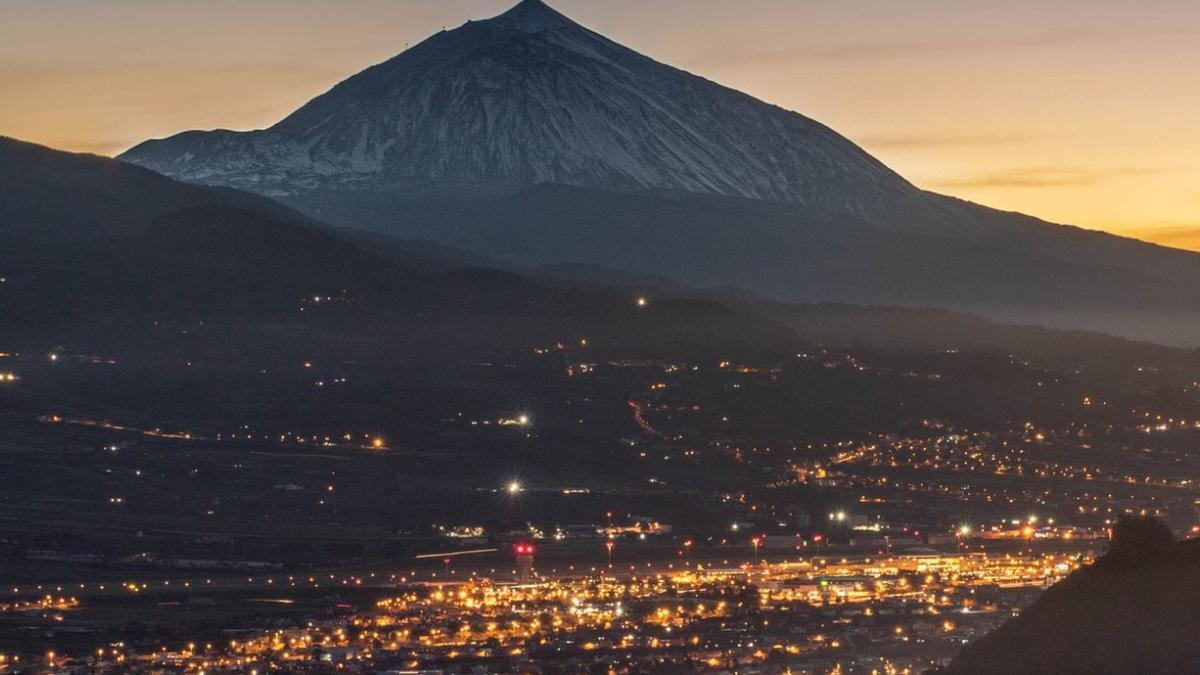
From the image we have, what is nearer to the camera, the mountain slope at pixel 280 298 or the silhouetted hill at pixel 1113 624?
the silhouetted hill at pixel 1113 624

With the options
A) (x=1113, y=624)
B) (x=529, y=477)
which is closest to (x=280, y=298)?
(x=529, y=477)

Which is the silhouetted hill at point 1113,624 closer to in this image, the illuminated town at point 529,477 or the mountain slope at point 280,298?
the illuminated town at point 529,477

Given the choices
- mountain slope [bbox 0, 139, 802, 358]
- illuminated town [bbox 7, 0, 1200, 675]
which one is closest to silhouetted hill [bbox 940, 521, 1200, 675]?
illuminated town [bbox 7, 0, 1200, 675]

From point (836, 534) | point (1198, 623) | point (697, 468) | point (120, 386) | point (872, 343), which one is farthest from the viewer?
point (872, 343)

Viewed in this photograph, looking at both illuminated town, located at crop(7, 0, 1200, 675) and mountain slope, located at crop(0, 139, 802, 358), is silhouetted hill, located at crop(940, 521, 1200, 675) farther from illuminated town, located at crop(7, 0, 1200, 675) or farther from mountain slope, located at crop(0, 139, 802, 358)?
mountain slope, located at crop(0, 139, 802, 358)

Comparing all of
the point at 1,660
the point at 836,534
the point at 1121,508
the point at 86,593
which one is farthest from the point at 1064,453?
the point at 1,660

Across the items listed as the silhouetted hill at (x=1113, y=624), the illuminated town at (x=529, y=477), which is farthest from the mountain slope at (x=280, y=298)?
the silhouetted hill at (x=1113, y=624)

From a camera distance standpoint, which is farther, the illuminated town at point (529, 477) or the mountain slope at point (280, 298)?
the mountain slope at point (280, 298)

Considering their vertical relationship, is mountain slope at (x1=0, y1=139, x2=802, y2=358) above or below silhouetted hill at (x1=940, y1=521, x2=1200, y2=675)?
above

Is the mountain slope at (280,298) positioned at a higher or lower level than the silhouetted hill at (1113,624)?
higher

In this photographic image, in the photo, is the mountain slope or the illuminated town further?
the mountain slope

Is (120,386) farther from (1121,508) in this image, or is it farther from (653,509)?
(1121,508)
